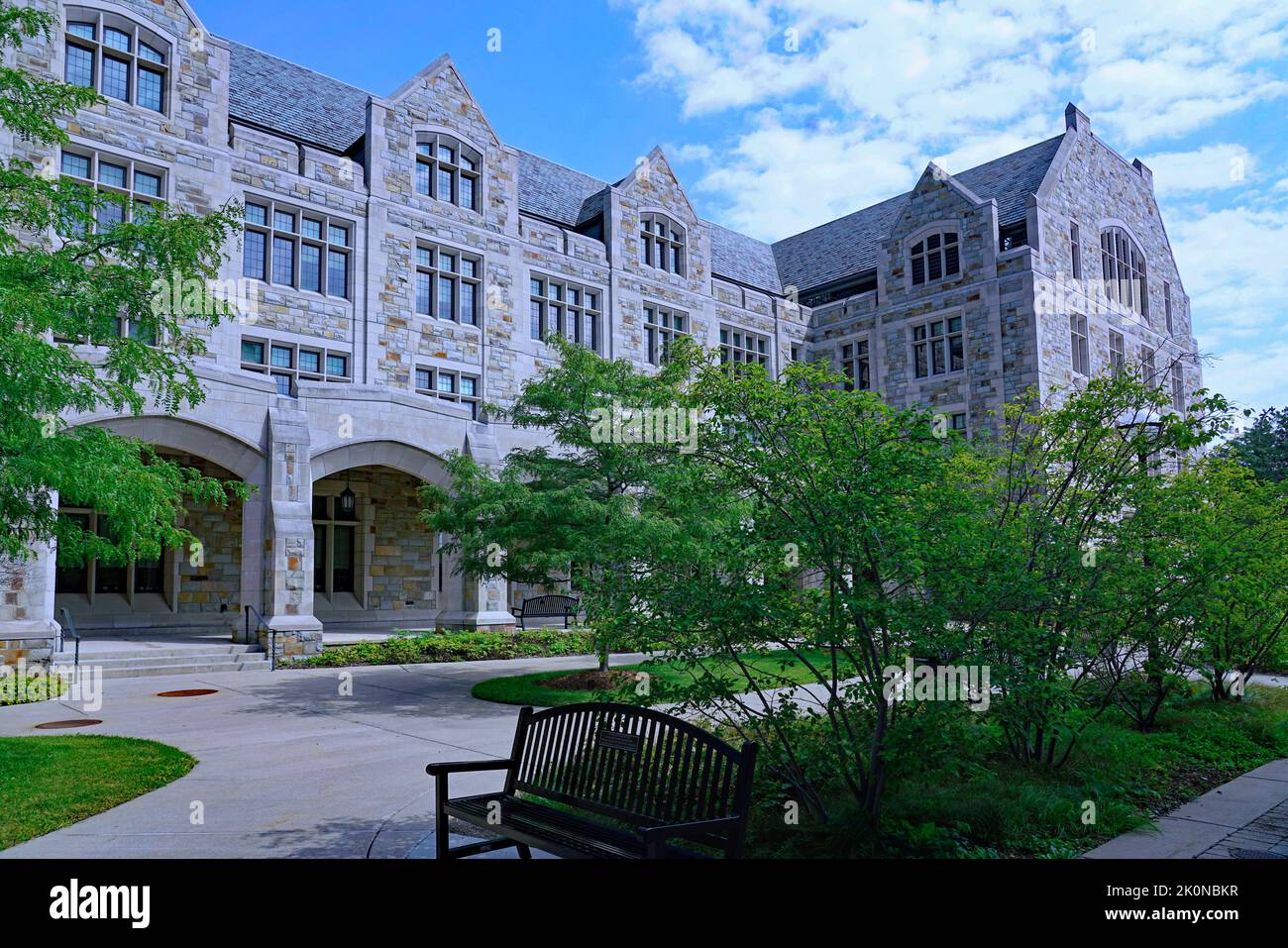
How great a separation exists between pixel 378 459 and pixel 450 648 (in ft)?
12.7

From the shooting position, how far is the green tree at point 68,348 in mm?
7008

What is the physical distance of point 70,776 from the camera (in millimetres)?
6824

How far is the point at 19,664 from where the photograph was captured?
12.8 metres

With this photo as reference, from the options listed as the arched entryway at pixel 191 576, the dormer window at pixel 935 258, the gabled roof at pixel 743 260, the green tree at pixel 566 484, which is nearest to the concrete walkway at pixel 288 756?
the green tree at pixel 566 484

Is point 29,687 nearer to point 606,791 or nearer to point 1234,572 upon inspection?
point 606,791

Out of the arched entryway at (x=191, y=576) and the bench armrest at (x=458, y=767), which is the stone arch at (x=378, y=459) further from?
the bench armrest at (x=458, y=767)

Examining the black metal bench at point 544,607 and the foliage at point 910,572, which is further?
the black metal bench at point 544,607

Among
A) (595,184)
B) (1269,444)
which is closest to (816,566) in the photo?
(595,184)

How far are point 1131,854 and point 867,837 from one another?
1469 millimetres

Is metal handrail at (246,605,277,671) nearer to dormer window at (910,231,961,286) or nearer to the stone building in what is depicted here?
the stone building

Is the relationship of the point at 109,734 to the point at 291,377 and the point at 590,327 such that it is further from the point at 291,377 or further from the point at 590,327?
the point at 590,327

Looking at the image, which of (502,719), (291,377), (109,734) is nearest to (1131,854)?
(502,719)

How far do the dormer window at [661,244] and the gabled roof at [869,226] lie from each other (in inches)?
280

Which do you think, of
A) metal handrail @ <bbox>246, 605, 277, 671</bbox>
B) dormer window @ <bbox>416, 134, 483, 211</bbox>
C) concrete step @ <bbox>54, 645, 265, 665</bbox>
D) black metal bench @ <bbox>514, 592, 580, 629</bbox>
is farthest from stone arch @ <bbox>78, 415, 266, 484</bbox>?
dormer window @ <bbox>416, 134, 483, 211</bbox>
